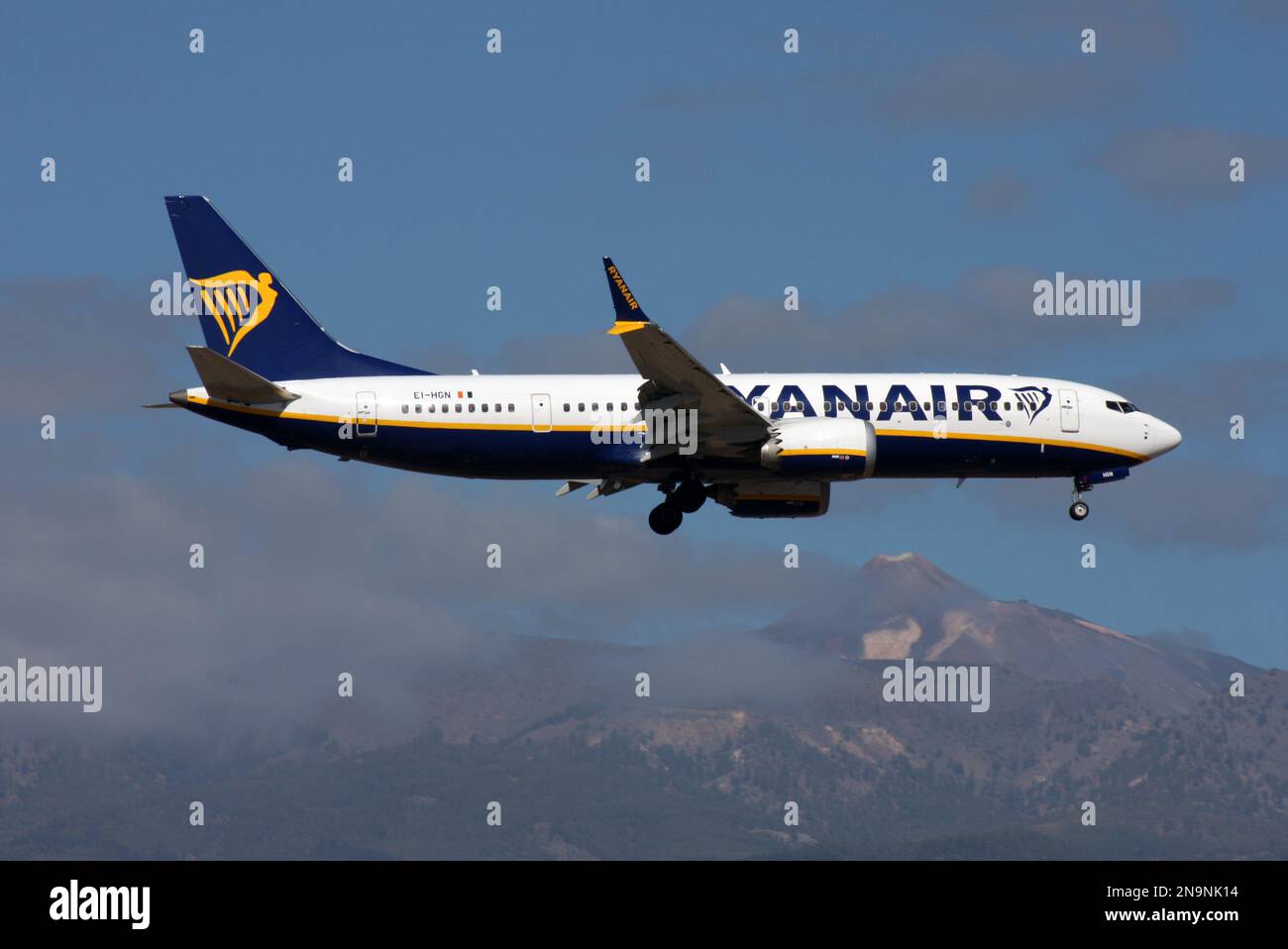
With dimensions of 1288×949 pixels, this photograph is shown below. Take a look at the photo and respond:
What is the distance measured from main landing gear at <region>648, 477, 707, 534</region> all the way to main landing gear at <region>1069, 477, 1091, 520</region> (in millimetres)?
14888

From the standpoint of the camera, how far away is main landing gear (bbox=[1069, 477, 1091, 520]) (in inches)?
3031

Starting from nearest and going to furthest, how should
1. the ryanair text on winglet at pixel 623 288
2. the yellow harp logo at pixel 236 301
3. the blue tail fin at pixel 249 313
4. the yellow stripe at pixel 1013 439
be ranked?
1. the ryanair text on winglet at pixel 623 288
2. the yellow stripe at pixel 1013 439
3. the blue tail fin at pixel 249 313
4. the yellow harp logo at pixel 236 301

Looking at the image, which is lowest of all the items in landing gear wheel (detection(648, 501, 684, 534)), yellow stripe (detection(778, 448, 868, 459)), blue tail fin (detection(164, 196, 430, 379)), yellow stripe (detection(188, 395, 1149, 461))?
landing gear wheel (detection(648, 501, 684, 534))

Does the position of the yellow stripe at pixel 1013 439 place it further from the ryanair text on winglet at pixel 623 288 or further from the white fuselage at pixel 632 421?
the ryanair text on winglet at pixel 623 288

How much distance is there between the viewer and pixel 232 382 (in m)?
68.7

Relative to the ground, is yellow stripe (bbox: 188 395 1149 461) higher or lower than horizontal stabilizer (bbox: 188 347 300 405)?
lower

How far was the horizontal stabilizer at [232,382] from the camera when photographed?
6725cm

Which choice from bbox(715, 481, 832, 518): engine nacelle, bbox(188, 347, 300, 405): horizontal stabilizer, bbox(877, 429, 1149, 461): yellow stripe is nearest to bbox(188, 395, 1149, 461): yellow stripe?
bbox(877, 429, 1149, 461): yellow stripe

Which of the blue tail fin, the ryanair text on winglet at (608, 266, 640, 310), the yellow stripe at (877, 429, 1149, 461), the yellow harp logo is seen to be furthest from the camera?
the yellow harp logo

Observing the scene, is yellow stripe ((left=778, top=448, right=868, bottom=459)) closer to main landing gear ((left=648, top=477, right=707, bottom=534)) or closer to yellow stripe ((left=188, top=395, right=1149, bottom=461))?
yellow stripe ((left=188, top=395, right=1149, bottom=461))

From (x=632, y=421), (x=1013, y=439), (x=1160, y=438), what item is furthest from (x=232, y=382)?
(x=1160, y=438)

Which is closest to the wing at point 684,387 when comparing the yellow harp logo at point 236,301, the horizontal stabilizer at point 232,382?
the horizontal stabilizer at point 232,382
